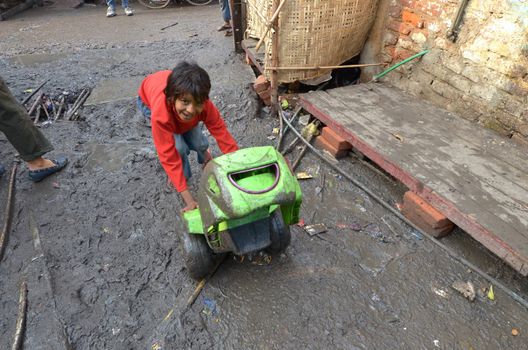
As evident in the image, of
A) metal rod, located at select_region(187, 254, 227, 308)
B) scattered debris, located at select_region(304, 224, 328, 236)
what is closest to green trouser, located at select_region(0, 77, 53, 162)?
metal rod, located at select_region(187, 254, 227, 308)

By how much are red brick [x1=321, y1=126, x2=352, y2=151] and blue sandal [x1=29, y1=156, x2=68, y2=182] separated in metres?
2.66

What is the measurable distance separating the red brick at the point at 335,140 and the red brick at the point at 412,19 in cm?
149

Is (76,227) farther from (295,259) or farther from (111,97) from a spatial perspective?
(111,97)

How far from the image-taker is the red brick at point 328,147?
332cm

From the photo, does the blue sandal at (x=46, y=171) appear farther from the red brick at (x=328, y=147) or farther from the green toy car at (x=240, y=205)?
the red brick at (x=328, y=147)

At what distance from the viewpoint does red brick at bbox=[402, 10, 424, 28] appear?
351 cm

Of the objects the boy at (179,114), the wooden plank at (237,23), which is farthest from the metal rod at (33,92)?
the wooden plank at (237,23)

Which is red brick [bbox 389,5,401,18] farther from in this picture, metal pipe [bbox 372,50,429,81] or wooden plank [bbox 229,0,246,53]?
wooden plank [bbox 229,0,246,53]

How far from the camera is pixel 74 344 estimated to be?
1950 millimetres

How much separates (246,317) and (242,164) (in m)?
1.01

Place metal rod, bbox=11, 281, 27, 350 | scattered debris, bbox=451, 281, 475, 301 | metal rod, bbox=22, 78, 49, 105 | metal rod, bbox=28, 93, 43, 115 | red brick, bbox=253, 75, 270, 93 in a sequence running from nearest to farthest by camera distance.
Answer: metal rod, bbox=11, 281, 27, 350 → scattered debris, bbox=451, 281, 475, 301 → red brick, bbox=253, 75, 270, 93 → metal rod, bbox=28, 93, 43, 115 → metal rod, bbox=22, 78, 49, 105

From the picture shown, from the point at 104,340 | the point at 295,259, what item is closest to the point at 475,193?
the point at 295,259

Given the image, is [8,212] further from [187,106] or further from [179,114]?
[187,106]

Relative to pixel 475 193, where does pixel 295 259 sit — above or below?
below
